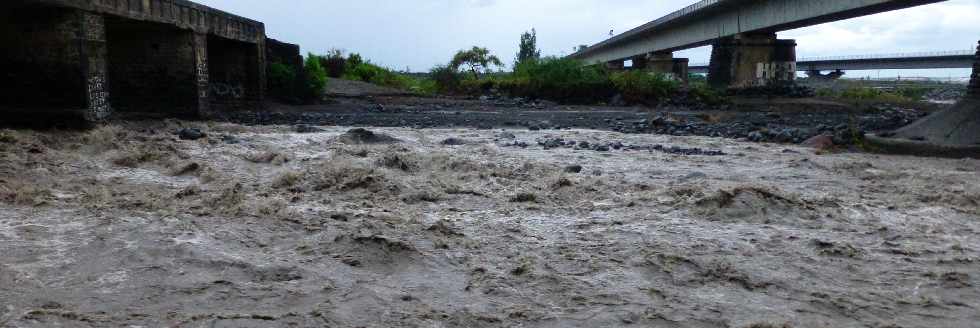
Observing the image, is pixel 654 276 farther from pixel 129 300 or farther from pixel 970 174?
pixel 970 174

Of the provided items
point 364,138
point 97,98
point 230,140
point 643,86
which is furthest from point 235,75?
point 643,86

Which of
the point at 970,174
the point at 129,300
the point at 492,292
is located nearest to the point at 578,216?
the point at 492,292

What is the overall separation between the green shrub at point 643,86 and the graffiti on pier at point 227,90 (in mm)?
13961

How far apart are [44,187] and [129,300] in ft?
14.3

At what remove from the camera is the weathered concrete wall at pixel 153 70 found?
55.8ft

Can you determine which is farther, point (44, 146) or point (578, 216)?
point (44, 146)

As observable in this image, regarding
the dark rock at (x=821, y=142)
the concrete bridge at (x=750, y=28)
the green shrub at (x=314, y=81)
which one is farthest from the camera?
the green shrub at (x=314, y=81)

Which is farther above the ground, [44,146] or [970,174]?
[44,146]

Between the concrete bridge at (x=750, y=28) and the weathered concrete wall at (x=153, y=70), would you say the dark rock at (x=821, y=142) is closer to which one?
the concrete bridge at (x=750, y=28)

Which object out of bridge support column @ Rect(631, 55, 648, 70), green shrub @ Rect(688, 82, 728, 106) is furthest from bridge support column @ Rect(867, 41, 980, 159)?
bridge support column @ Rect(631, 55, 648, 70)

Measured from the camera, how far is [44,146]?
10648 mm

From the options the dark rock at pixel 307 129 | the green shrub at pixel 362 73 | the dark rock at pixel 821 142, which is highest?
the green shrub at pixel 362 73

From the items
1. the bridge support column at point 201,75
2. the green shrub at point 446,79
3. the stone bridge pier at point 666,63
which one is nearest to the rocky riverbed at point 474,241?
the bridge support column at point 201,75

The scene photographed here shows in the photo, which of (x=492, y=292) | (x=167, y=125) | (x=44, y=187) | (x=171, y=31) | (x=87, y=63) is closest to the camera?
(x=492, y=292)
